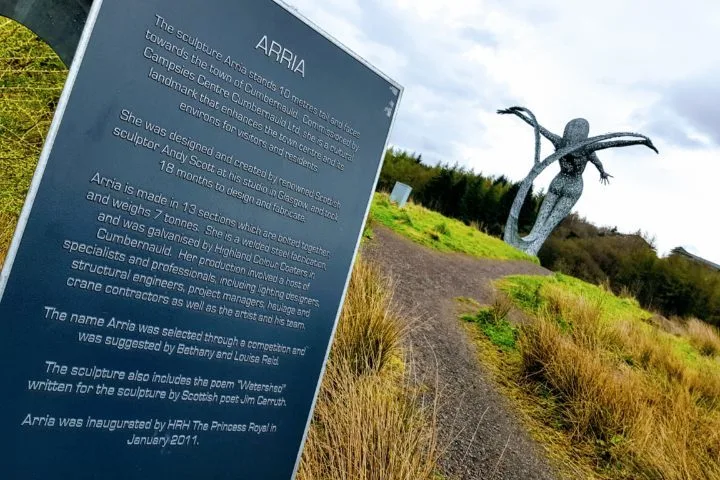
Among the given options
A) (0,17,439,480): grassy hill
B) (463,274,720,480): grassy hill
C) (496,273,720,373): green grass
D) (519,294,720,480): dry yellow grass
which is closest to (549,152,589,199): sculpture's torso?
(496,273,720,373): green grass

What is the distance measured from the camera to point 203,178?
1.89m

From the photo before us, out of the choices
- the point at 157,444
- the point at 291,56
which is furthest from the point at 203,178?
the point at 157,444

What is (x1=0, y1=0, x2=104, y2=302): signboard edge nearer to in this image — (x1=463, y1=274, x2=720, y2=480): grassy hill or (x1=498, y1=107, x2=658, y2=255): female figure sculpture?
(x1=463, y1=274, x2=720, y2=480): grassy hill

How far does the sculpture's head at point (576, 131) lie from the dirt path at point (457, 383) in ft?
47.9

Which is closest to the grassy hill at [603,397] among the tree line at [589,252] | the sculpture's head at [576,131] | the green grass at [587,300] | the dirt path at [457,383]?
the dirt path at [457,383]

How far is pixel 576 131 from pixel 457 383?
19295 millimetres

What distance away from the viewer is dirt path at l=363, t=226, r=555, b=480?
151 inches

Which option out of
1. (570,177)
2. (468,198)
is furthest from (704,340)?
(468,198)

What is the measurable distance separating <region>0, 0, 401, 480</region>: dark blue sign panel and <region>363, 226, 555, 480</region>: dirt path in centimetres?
184

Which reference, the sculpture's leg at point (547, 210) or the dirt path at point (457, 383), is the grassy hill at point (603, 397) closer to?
the dirt path at point (457, 383)

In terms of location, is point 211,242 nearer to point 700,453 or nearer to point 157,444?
point 157,444

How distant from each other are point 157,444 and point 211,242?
0.77m

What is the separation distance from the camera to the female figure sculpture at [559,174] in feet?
68.8

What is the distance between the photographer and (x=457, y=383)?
4.94m
